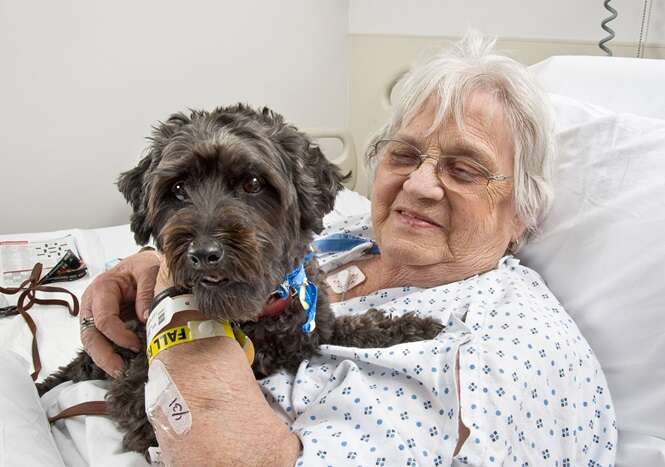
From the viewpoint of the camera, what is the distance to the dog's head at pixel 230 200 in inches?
34.4

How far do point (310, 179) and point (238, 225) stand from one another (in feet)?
0.77

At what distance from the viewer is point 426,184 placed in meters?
1.31

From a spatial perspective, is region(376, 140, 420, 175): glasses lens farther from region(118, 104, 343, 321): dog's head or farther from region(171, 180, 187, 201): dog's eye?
region(171, 180, 187, 201): dog's eye

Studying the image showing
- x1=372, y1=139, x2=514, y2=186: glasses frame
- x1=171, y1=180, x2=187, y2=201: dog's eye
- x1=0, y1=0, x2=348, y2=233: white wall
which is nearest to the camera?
x1=171, y1=180, x2=187, y2=201: dog's eye

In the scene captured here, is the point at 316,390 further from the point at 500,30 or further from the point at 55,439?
the point at 500,30

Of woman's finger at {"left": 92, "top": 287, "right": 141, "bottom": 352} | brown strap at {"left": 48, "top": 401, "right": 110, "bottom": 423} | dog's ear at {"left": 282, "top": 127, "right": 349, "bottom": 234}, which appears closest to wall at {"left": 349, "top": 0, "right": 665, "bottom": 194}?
dog's ear at {"left": 282, "top": 127, "right": 349, "bottom": 234}

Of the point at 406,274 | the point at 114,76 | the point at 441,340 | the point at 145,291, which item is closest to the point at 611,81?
the point at 406,274

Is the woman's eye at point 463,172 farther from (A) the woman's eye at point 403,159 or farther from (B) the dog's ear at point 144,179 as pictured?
(B) the dog's ear at point 144,179

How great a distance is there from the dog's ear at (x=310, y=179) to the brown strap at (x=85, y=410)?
0.53 m

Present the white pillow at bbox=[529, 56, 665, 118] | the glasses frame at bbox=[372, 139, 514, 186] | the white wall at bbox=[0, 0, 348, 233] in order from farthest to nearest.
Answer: the white wall at bbox=[0, 0, 348, 233] → the white pillow at bbox=[529, 56, 665, 118] → the glasses frame at bbox=[372, 139, 514, 186]

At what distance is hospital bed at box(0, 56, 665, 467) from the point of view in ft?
3.35

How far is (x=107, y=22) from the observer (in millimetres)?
2715

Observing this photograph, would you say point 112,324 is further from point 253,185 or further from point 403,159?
point 403,159

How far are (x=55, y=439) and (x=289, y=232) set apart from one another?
615 mm
